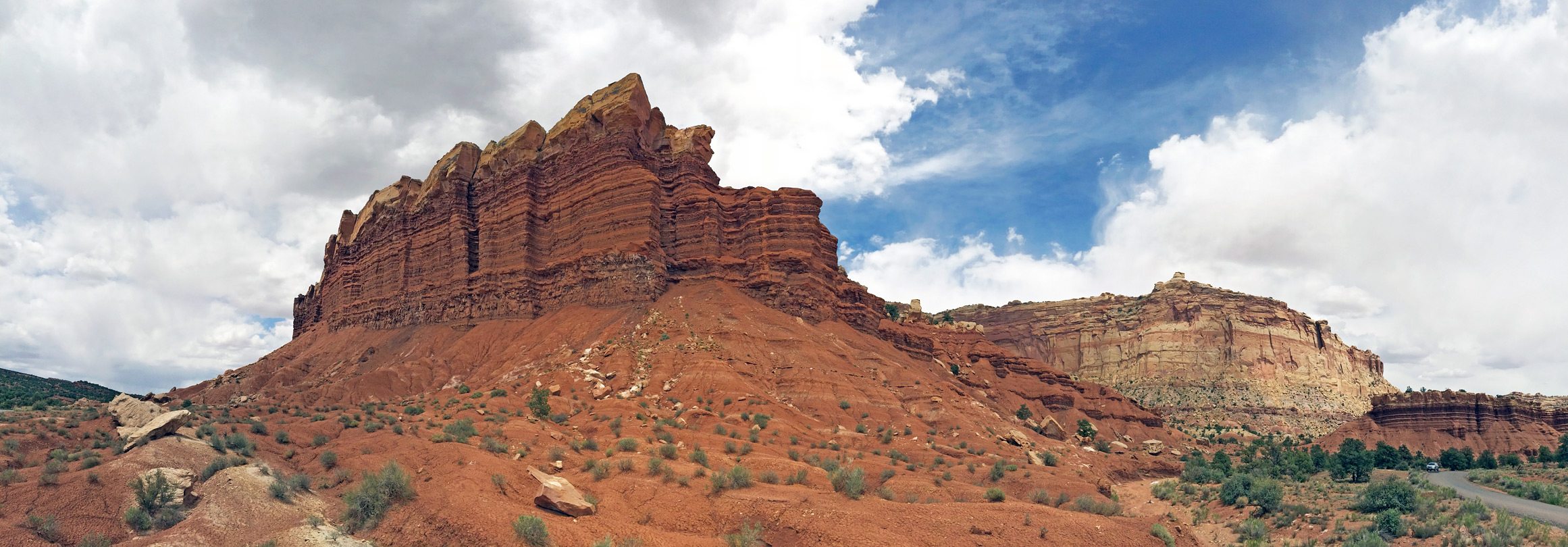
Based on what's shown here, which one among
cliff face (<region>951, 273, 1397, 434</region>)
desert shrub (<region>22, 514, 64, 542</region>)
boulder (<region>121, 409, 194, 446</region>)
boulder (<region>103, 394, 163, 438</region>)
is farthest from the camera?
cliff face (<region>951, 273, 1397, 434</region>)

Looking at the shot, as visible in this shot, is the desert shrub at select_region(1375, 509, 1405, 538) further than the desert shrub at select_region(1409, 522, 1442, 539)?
Yes

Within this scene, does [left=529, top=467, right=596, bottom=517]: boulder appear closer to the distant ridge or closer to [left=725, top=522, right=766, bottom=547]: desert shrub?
[left=725, top=522, right=766, bottom=547]: desert shrub

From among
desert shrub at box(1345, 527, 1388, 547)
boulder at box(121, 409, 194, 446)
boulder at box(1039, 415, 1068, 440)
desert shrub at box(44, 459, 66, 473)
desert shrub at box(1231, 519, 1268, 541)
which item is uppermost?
boulder at box(121, 409, 194, 446)

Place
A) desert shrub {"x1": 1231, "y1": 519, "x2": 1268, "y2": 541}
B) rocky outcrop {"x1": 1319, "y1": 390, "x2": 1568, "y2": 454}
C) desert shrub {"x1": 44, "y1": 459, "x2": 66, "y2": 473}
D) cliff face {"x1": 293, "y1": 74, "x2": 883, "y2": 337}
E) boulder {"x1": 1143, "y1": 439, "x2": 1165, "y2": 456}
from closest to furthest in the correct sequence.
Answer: desert shrub {"x1": 44, "y1": 459, "x2": 66, "y2": 473} → desert shrub {"x1": 1231, "y1": 519, "x2": 1268, "y2": 541} → cliff face {"x1": 293, "y1": 74, "x2": 883, "y2": 337} → boulder {"x1": 1143, "y1": 439, "x2": 1165, "y2": 456} → rocky outcrop {"x1": 1319, "y1": 390, "x2": 1568, "y2": 454}

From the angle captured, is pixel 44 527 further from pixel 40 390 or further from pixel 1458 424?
pixel 1458 424

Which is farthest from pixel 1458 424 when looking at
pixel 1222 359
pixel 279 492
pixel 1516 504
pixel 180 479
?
pixel 180 479

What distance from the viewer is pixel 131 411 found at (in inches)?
835

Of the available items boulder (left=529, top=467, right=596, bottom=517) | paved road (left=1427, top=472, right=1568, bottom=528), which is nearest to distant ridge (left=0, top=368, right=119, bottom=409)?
boulder (left=529, top=467, right=596, bottom=517)

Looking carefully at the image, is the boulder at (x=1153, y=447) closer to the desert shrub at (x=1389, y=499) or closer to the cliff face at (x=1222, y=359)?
the desert shrub at (x=1389, y=499)

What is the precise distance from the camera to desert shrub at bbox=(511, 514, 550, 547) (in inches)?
556

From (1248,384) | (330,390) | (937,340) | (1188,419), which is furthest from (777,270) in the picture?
(1248,384)

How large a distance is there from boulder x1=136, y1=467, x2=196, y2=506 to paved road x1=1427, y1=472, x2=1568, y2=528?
33.9 meters

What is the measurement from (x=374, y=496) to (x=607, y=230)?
1150 inches

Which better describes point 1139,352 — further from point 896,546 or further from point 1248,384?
point 896,546
